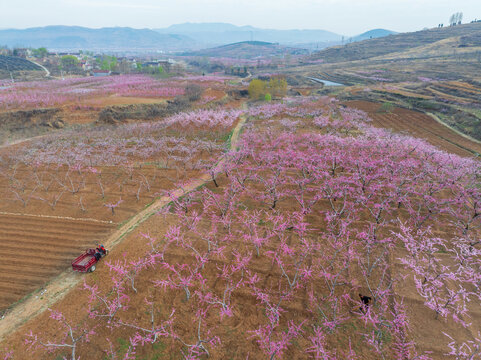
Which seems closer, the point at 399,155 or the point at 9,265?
the point at 9,265

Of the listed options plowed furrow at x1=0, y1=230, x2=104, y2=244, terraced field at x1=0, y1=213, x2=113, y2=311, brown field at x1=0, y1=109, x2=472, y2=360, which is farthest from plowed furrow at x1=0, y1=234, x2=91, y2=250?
brown field at x1=0, y1=109, x2=472, y2=360

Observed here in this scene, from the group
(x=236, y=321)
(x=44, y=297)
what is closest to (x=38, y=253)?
(x=44, y=297)

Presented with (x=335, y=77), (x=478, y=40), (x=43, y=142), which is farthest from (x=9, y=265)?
(x=478, y=40)

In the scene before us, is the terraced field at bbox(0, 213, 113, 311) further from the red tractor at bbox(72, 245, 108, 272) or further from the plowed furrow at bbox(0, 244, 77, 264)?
the red tractor at bbox(72, 245, 108, 272)

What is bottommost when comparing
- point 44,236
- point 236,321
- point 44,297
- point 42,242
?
point 44,297

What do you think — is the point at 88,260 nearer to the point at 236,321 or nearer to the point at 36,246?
the point at 36,246

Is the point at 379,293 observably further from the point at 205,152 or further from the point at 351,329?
the point at 205,152

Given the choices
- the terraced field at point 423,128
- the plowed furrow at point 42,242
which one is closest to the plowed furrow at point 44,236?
the plowed furrow at point 42,242
